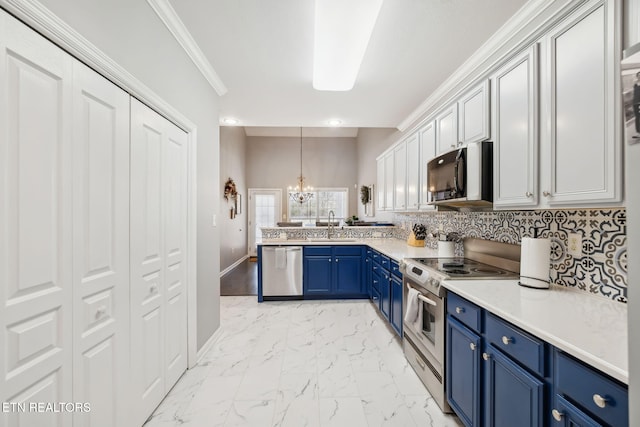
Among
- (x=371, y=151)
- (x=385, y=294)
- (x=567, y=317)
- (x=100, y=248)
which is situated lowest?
(x=385, y=294)

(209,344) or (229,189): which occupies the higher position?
(229,189)

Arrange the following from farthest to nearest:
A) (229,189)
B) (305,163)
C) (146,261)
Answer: (305,163) → (229,189) → (146,261)

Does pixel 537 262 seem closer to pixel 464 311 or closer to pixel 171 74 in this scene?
pixel 464 311

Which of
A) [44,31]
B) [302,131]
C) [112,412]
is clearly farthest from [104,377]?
[302,131]

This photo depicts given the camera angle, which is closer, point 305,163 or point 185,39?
point 185,39

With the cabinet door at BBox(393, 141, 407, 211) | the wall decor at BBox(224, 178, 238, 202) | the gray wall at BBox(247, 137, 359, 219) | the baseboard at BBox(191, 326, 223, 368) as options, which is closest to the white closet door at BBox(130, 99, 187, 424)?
the baseboard at BBox(191, 326, 223, 368)

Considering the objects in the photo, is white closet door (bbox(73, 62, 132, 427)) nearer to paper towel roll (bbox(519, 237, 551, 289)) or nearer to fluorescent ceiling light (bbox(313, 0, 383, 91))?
fluorescent ceiling light (bbox(313, 0, 383, 91))

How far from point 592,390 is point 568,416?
0.53 feet

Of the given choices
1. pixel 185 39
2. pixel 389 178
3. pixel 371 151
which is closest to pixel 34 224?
pixel 185 39

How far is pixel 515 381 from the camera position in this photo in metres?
1.17

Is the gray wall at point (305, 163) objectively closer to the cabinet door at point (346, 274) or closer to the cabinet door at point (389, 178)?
the cabinet door at point (389, 178)

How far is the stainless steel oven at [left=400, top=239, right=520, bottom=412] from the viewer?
181 centimetres

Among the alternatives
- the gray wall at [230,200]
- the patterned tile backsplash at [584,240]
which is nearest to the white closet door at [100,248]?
Answer: the patterned tile backsplash at [584,240]

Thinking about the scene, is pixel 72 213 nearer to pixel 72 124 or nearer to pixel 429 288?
pixel 72 124
